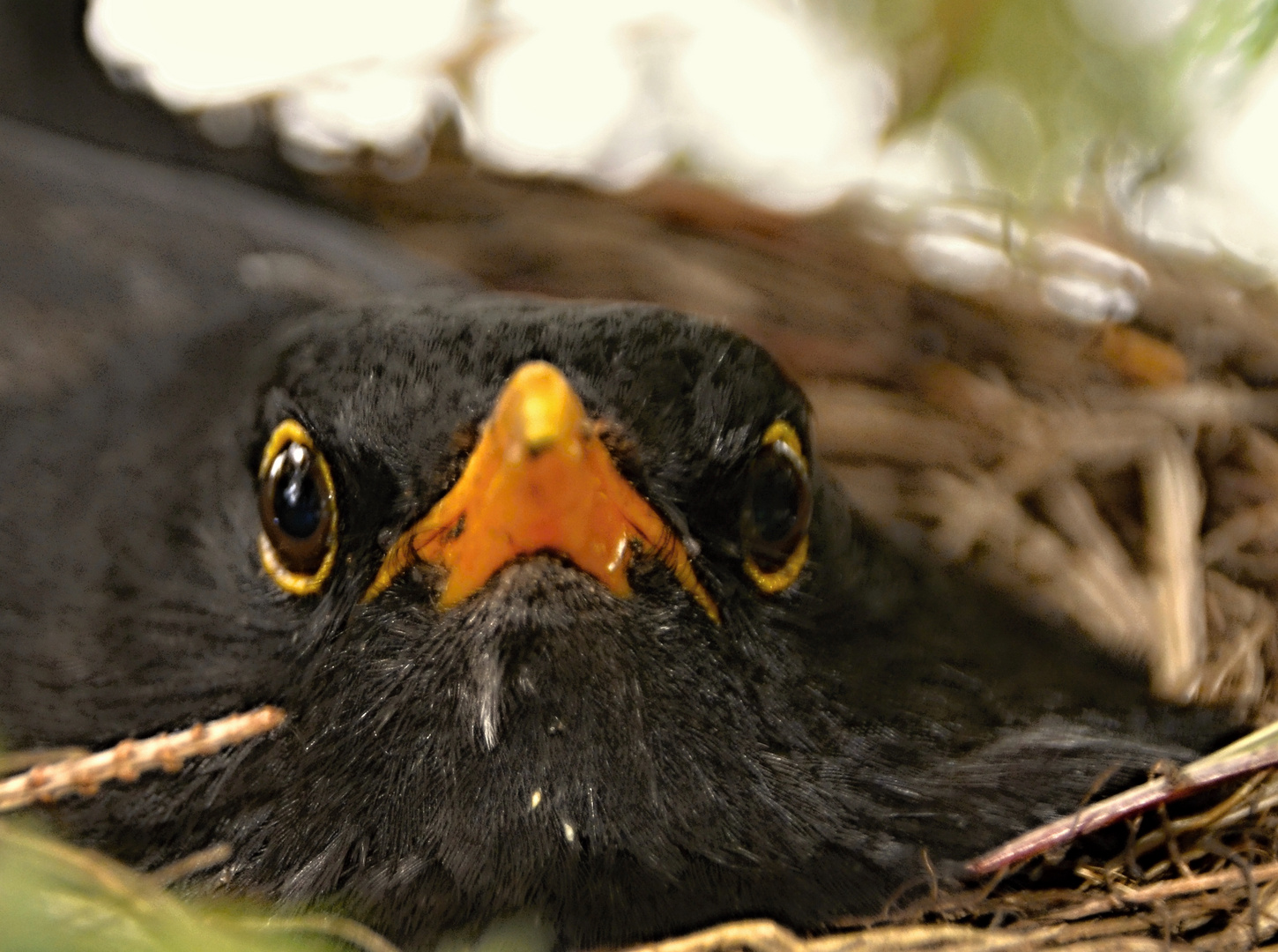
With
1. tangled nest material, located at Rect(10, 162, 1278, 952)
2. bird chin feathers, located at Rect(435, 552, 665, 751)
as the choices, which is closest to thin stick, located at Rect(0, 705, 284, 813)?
bird chin feathers, located at Rect(435, 552, 665, 751)

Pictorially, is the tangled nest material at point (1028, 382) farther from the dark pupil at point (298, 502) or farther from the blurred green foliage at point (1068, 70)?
the dark pupil at point (298, 502)

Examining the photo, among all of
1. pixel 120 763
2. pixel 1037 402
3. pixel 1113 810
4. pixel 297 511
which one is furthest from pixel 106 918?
pixel 1037 402

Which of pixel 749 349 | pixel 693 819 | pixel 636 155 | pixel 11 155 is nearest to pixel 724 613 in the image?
pixel 693 819

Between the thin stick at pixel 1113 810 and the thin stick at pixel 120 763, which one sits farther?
the thin stick at pixel 1113 810

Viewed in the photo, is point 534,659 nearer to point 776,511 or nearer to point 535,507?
point 535,507

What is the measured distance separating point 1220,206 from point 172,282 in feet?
6.79

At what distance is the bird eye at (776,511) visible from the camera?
149cm

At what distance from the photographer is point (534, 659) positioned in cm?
131

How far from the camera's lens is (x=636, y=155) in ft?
10.6

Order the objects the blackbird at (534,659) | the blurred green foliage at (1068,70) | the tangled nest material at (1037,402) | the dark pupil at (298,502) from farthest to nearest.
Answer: the tangled nest material at (1037,402), the dark pupil at (298,502), the blackbird at (534,659), the blurred green foliage at (1068,70)

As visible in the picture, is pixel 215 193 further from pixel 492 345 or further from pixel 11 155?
pixel 492 345

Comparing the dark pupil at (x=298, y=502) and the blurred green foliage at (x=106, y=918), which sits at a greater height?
the dark pupil at (x=298, y=502)

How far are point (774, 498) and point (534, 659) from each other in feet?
1.26

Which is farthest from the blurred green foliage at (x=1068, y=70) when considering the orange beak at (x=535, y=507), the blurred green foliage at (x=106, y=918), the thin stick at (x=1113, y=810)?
the blurred green foliage at (x=106, y=918)
